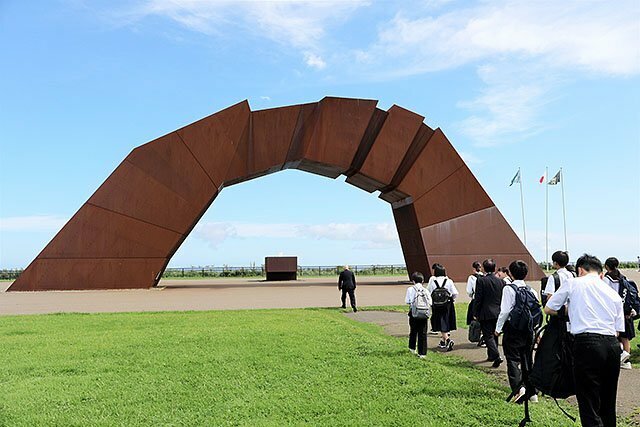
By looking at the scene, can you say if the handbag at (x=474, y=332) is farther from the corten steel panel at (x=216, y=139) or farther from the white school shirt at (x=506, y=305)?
the corten steel panel at (x=216, y=139)

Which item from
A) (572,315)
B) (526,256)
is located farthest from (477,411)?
(526,256)

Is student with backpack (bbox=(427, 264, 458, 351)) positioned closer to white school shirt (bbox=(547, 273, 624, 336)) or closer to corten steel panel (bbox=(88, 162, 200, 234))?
white school shirt (bbox=(547, 273, 624, 336))

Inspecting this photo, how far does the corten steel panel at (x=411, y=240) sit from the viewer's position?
2570cm

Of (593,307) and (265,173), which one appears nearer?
(593,307)

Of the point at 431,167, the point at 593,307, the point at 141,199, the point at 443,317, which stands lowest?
the point at 443,317

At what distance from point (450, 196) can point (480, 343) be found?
16780mm

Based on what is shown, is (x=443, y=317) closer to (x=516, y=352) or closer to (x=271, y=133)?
(x=516, y=352)

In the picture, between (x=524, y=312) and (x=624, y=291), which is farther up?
(x=624, y=291)

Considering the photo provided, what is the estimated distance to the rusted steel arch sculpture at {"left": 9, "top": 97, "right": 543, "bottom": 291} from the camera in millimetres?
22781

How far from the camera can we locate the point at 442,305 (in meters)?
9.28

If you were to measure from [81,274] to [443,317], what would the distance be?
17270 mm

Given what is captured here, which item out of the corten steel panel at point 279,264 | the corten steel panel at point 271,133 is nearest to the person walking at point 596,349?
the corten steel panel at point 271,133

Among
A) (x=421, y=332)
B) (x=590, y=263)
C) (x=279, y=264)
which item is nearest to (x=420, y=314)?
(x=421, y=332)

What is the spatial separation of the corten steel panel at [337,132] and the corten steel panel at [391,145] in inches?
31.9
